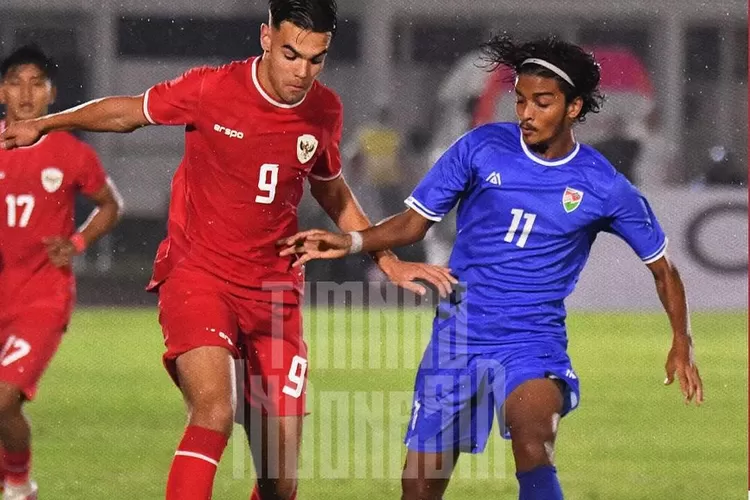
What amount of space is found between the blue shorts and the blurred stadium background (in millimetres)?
5677

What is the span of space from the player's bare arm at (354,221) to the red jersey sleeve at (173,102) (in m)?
0.65

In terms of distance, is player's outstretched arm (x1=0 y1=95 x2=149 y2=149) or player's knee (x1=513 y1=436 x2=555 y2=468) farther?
player's outstretched arm (x1=0 y1=95 x2=149 y2=149)

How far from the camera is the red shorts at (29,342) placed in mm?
6504

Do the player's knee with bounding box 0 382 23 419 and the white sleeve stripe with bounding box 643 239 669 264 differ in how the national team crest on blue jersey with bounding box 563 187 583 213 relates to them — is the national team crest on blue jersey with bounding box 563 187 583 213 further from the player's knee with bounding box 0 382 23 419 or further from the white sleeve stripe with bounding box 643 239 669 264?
the player's knee with bounding box 0 382 23 419

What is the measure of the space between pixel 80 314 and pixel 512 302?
10.4 metres

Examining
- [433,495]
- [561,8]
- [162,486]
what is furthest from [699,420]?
[561,8]

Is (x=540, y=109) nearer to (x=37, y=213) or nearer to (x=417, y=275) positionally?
(x=417, y=275)

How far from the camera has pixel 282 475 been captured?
5934 millimetres

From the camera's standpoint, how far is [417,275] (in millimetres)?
5711

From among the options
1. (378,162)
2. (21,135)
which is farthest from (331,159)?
(378,162)

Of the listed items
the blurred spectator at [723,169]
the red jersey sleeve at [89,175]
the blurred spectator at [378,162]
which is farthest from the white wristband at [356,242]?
the blurred spectator at [723,169]

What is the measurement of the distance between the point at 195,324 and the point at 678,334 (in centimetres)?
171

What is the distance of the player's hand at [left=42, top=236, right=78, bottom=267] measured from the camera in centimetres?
659

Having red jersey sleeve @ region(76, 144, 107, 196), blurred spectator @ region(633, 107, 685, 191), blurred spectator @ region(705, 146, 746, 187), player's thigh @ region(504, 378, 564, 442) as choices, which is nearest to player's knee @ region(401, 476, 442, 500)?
player's thigh @ region(504, 378, 564, 442)
